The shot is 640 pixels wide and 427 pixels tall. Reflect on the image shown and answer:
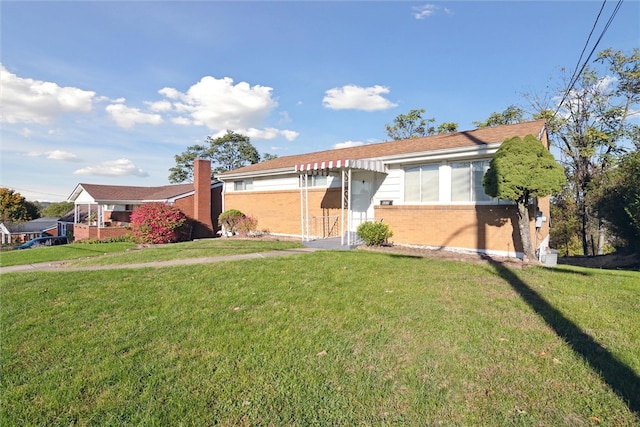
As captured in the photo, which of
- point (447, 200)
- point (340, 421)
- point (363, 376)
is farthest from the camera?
point (447, 200)

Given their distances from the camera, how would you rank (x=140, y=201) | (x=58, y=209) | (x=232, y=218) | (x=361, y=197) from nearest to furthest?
(x=361, y=197), (x=232, y=218), (x=140, y=201), (x=58, y=209)

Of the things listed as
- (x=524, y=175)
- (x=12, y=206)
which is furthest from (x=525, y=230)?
(x=12, y=206)

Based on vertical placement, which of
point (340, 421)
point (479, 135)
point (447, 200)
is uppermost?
point (479, 135)

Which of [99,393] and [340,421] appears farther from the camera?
[99,393]

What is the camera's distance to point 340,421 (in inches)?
106

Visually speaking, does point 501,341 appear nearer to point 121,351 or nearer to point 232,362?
point 232,362

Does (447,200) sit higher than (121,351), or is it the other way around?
(447,200)

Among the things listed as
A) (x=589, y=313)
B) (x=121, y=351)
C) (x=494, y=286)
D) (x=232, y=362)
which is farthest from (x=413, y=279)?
(x=121, y=351)

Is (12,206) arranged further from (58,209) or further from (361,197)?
(361,197)

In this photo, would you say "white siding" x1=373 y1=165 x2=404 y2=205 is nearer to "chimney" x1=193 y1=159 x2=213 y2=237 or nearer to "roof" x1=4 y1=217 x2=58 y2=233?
"chimney" x1=193 y1=159 x2=213 y2=237

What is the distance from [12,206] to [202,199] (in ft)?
138

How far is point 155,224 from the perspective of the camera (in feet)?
64.7

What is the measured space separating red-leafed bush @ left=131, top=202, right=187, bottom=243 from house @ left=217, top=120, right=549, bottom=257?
8.48 meters

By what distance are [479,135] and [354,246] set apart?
5.57 meters
